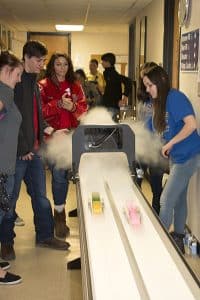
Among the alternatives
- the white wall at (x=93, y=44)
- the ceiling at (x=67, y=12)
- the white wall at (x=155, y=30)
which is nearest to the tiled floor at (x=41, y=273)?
the white wall at (x=155, y=30)

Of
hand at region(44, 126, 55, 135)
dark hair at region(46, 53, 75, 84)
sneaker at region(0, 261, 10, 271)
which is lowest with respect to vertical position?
sneaker at region(0, 261, 10, 271)

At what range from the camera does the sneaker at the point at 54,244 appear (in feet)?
11.8

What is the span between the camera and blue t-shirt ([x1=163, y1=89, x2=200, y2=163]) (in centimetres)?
312

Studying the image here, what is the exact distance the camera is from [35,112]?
3375mm

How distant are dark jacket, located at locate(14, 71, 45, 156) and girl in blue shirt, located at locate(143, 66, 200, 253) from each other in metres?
0.77

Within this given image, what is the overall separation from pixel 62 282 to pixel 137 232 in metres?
1.35

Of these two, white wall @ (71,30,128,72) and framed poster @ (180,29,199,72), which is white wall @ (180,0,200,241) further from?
white wall @ (71,30,128,72)

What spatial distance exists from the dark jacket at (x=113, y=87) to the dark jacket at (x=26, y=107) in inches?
109

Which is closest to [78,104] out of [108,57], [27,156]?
[27,156]

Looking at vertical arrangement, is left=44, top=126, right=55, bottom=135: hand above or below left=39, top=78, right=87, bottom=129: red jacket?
below

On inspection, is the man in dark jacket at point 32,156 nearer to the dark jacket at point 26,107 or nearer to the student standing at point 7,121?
the dark jacket at point 26,107

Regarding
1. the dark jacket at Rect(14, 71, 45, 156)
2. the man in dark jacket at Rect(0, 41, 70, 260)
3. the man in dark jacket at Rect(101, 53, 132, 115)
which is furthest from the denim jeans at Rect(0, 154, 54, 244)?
the man in dark jacket at Rect(101, 53, 132, 115)

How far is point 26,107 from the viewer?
3273 millimetres

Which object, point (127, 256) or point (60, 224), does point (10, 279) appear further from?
point (127, 256)
